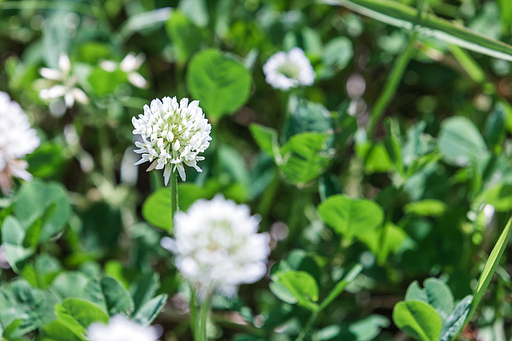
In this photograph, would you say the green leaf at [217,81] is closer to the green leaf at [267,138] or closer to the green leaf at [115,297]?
the green leaf at [267,138]

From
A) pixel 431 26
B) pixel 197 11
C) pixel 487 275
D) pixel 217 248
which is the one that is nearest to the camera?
pixel 217 248

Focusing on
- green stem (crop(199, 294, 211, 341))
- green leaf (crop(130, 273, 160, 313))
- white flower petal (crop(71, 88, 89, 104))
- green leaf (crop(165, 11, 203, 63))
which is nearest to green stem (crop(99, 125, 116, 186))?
white flower petal (crop(71, 88, 89, 104))

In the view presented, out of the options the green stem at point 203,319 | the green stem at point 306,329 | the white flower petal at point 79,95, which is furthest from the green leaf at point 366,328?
the white flower petal at point 79,95

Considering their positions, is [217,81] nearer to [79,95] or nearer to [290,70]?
[290,70]

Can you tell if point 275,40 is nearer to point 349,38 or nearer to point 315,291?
point 349,38

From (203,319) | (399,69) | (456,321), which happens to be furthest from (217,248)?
(399,69)

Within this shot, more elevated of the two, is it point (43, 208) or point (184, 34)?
point (184, 34)
